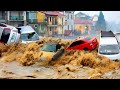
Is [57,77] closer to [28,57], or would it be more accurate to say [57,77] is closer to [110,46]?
[28,57]

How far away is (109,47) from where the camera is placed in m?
6.36

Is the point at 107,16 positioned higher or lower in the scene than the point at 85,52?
higher

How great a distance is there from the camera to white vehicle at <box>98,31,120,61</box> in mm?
6277

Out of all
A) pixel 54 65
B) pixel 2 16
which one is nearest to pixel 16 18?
pixel 2 16

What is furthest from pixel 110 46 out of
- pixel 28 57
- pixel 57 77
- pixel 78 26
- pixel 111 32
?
pixel 28 57

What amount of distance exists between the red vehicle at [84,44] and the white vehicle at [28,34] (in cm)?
79

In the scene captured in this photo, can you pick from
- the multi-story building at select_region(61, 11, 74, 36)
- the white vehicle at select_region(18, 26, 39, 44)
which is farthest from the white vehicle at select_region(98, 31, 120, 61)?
the white vehicle at select_region(18, 26, 39, 44)

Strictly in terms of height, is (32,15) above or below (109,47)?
above

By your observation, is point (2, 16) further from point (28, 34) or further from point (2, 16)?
point (28, 34)

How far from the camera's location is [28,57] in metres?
6.39

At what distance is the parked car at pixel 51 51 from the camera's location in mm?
6379

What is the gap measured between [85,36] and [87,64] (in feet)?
1.97

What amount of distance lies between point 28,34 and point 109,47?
1.77m
